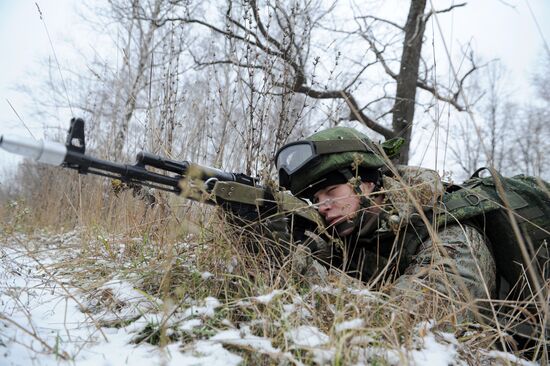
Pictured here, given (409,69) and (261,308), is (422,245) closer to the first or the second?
(261,308)

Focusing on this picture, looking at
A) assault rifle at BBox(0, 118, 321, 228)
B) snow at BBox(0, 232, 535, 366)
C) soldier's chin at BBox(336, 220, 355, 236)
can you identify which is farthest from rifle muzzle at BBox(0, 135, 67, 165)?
soldier's chin at BBox(336, 220, 355, 236)

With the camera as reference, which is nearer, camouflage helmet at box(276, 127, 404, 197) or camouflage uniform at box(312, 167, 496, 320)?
camouflage uniform at box(312, 167, 496, 320)

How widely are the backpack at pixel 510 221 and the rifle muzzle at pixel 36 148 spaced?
1618mm

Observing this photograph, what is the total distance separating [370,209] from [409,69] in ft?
13.9

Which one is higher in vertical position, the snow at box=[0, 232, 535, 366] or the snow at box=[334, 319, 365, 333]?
the snow at box=[334, 319, 365, 333]

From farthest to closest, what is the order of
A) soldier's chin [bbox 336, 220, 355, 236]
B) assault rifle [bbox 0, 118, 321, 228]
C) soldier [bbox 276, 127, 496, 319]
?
soldier's chin [bbox 336, 220, 355, 236] → soldier [bbox 276, 127, 496, 319] → assault rifle [bbox 0, 118, 321, 228]

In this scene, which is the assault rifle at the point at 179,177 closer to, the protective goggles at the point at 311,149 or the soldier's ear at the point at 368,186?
the protective goggles at the point at 311,149

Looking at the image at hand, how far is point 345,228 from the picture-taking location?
2.07 m

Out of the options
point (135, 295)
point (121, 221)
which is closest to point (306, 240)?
point (135, 295)

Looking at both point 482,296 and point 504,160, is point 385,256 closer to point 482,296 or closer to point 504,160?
point 482,296

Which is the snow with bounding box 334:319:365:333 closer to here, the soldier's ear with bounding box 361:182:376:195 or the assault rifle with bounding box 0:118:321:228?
the assault rifle with bounding box 0:118:321:228

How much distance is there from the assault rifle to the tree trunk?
4.04 meters

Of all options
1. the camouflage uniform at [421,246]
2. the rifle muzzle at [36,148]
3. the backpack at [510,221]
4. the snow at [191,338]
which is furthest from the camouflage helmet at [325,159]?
the rifle muzzle at [36,148]

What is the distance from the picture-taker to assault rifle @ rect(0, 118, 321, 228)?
128 cm
